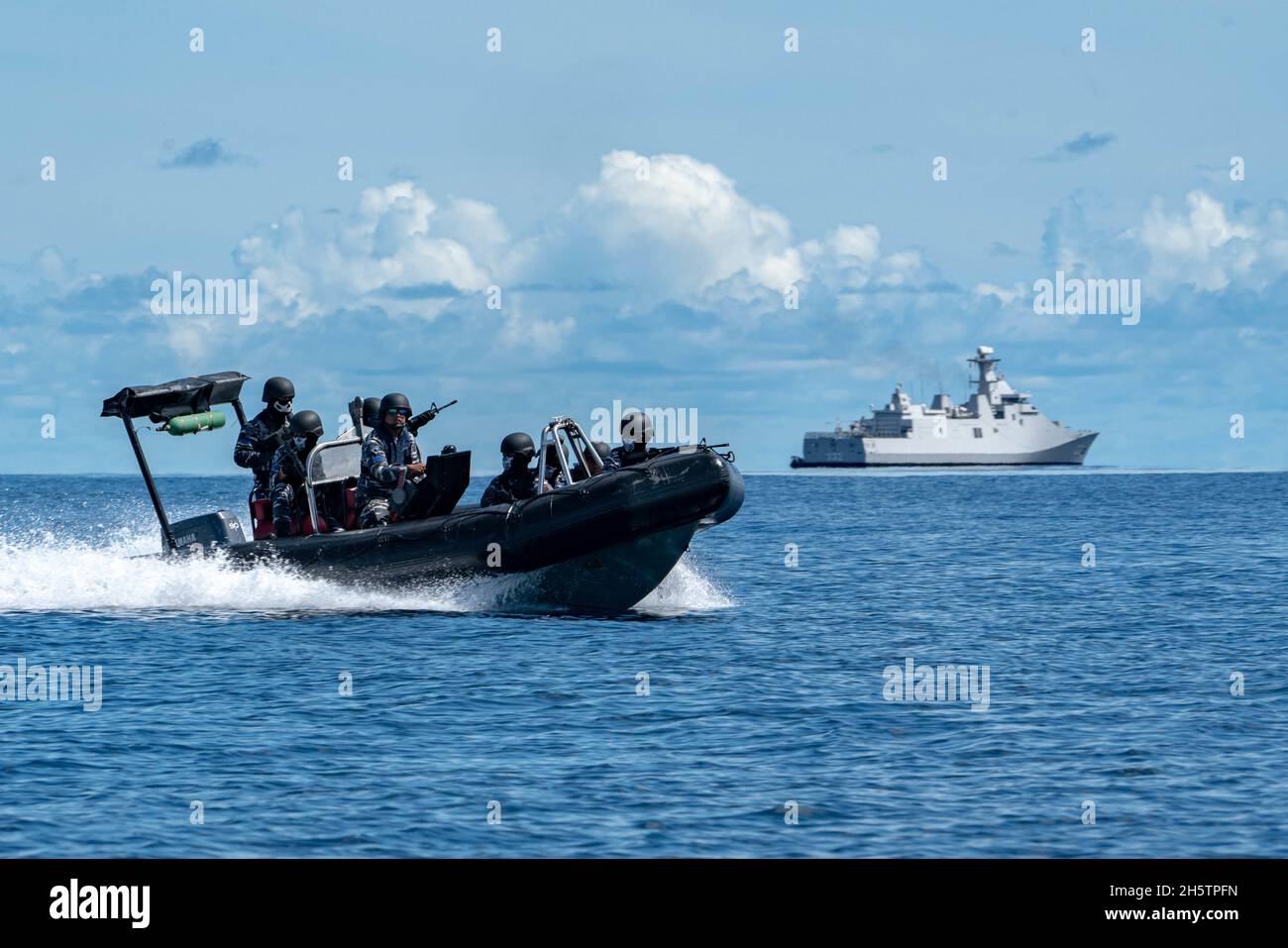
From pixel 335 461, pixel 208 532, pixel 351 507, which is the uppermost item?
pixel 335 461

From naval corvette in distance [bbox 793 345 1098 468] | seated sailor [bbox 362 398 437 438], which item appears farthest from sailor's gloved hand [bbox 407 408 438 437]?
naval corvette in distance [bbox 793 345 1098 468]

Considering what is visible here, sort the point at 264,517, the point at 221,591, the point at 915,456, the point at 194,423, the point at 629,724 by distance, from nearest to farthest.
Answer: the point at 629,724, the point at 194,423, the point at 264,517, the point at 221,591, the point at 915,456

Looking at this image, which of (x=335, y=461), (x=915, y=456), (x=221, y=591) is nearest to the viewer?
(x=335, y=461)

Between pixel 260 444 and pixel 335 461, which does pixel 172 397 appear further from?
pixel 335 461

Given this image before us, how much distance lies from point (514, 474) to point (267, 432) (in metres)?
3.06

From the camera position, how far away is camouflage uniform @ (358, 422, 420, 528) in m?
19.3

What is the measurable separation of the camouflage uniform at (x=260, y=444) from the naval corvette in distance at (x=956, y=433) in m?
139

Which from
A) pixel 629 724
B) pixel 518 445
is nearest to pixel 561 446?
pixel 518 445

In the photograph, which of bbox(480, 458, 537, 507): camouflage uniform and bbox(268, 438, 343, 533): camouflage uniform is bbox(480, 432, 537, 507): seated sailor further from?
bbox(268, 438, 343, 533): camouflage uniform

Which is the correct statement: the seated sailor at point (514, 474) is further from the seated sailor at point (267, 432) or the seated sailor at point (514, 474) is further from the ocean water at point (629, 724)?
the seated sailor at point (267, 432)

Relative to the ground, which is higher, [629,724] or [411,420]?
[411,420]

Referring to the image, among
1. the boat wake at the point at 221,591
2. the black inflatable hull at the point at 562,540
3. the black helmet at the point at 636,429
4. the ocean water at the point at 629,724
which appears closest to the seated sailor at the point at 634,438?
the black helmet at the point at 636,429

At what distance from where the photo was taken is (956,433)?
158 m
